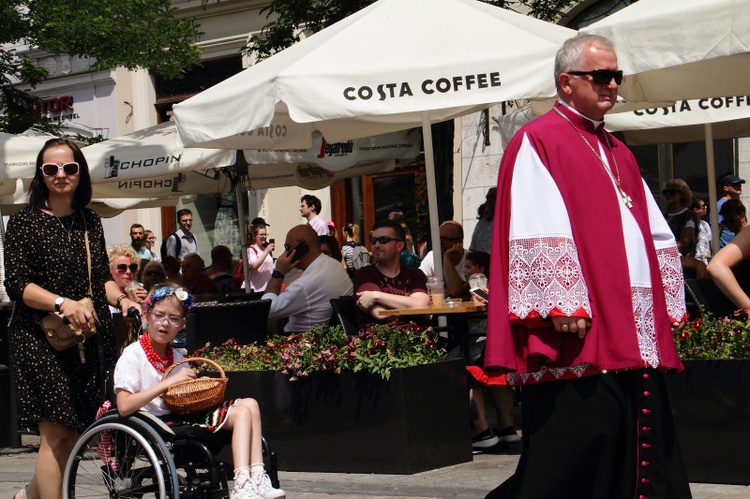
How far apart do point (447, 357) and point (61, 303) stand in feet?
9.65

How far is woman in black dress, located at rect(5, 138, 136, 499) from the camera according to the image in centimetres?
540

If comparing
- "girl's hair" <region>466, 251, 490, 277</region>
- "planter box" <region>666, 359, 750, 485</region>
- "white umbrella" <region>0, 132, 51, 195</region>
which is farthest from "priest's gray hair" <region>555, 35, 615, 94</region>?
"white umbrella" <region>0, 132, 51, 195</region>

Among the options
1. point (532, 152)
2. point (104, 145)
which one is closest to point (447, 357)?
point (532, 152)

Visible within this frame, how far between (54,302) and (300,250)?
3.72 m

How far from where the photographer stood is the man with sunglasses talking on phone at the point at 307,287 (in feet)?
28.6

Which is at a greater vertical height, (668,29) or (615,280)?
(668,29)

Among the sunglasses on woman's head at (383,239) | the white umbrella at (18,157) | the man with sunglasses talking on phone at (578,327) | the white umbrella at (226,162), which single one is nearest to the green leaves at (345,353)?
the sunglasses on woman's head at (383,239)

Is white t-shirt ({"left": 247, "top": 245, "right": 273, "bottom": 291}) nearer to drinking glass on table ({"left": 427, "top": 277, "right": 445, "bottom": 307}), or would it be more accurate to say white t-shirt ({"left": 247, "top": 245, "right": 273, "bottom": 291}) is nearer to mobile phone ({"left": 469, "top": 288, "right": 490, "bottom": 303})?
drinking glass on table ({"left": 427, "top": 277, "right": 445, "bottom": 307})

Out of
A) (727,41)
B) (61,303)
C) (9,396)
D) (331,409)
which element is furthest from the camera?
(9,396)

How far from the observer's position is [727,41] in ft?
22.5

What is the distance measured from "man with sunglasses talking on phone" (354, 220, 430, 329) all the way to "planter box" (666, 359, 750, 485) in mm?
2239

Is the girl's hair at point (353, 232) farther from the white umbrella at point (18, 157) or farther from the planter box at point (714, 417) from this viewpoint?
the planter box at point (714, 417)

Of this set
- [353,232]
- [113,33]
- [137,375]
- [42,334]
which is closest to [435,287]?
[137,375]

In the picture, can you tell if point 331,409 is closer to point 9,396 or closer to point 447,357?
point 447,357
